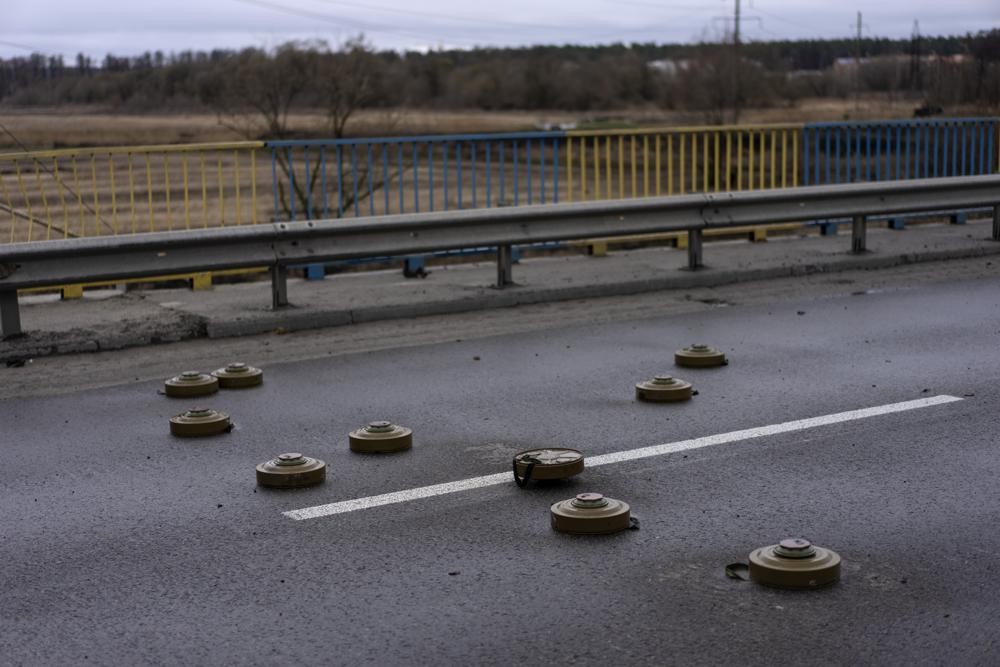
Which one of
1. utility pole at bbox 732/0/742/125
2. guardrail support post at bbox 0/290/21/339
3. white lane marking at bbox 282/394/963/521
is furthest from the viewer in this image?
utility pole at bbox 732/0/742/125

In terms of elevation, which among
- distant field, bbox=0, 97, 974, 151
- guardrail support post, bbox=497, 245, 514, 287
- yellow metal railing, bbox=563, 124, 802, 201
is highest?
distant field, bbox=0, 97, 974, 151

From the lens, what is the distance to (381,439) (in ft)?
21.2

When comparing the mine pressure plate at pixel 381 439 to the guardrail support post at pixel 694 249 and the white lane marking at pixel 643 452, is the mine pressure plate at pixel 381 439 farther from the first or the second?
the guardrail support post at pixel 694 249

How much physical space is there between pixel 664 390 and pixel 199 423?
2.40m

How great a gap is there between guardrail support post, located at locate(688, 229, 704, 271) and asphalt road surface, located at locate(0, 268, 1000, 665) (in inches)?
145

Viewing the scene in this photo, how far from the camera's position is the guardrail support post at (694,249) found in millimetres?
12555

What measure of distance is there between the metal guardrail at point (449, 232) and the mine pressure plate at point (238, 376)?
79.8 inches

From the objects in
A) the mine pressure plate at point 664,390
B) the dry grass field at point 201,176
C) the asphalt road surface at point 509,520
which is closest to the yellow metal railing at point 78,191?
the dry grass field at point 201,176

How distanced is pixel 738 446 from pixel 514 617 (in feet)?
7.86

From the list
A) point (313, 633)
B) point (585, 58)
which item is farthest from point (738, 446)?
point (585, 58)

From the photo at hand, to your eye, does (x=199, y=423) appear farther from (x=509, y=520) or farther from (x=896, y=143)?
(x=896, y=143)

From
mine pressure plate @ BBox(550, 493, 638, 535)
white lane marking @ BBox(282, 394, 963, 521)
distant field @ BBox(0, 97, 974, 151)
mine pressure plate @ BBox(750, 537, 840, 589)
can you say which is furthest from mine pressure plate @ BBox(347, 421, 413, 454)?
distant field @ BBox(0, 97, 974, 151)

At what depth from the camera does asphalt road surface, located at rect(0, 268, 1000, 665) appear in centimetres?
421

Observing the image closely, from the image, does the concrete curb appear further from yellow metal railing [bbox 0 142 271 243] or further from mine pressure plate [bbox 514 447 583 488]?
mine pressure plate [bbox 514 447 583 488]
